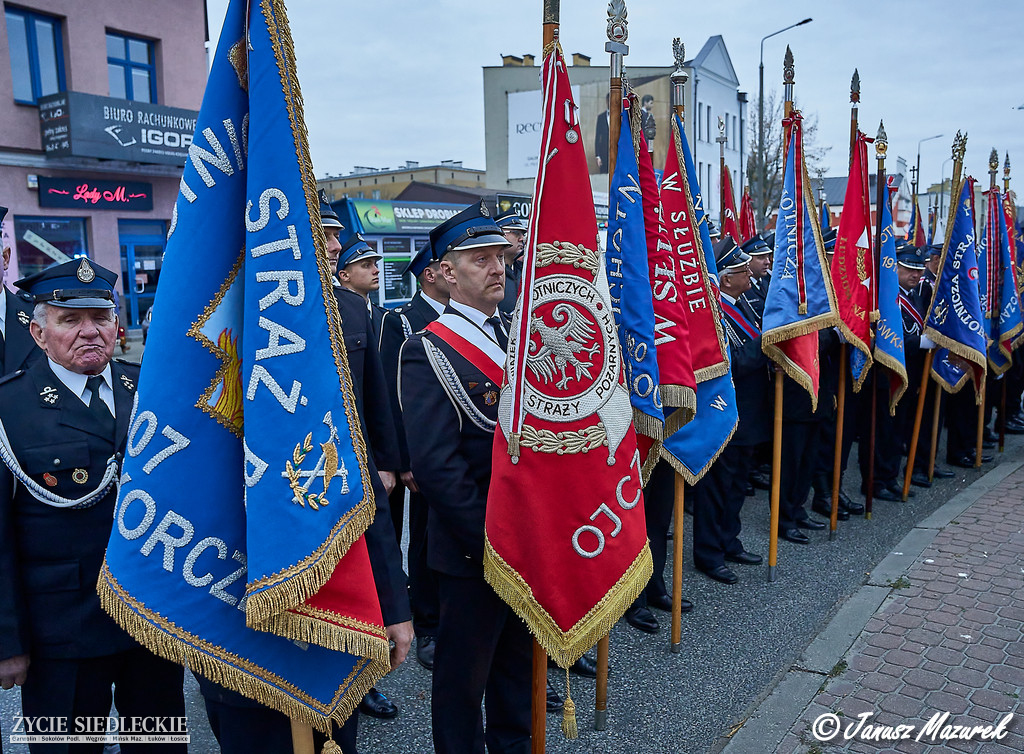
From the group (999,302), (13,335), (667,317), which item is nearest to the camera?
→ (13,335)

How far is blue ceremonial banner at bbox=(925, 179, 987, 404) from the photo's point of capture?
7.26m

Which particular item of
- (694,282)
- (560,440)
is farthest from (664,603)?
(560,440)

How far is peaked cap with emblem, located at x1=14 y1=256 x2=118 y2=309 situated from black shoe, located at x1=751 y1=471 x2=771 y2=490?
6698 mm

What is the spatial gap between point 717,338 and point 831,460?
3.15 m

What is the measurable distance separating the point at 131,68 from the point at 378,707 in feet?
63.8

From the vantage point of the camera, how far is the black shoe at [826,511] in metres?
6.84

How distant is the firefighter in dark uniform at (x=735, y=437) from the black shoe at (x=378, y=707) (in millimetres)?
2731

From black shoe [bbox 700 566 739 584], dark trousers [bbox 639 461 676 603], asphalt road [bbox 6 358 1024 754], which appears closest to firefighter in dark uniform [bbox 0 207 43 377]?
asphalt road [bbox 6 358 1024 754]

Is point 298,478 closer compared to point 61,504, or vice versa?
point 298,478

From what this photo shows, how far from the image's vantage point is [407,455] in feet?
14.2

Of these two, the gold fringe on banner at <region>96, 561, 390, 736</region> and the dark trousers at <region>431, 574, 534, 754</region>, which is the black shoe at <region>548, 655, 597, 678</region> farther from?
the gold fringe on banner at <region>96, 561, 390, 736</region>

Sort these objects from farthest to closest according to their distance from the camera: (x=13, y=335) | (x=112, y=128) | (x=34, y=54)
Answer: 1. (x=112, y=128)
2. (x=34, y=54)
3. (x=13, y=335)

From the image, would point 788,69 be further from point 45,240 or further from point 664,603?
point 45,240

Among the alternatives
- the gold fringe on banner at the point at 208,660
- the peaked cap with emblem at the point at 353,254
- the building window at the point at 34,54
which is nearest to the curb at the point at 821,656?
the gold fringe on banner at the point at 208,660
